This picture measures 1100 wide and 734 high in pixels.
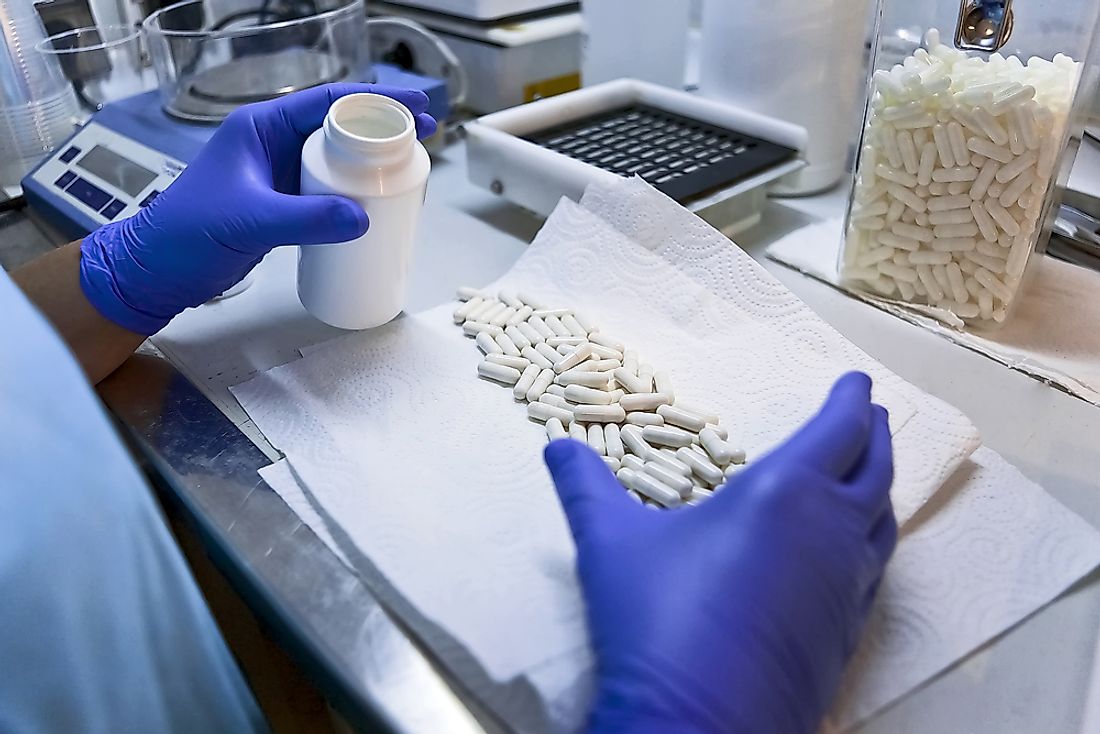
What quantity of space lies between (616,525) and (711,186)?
41 cm

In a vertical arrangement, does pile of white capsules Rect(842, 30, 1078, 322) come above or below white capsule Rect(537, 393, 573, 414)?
above

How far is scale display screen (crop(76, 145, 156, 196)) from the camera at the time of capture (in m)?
0.76

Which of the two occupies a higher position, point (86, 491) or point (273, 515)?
point (86, 491)

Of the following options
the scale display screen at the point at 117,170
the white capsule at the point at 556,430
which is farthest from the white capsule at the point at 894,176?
the scale display screen at the point at 117,170

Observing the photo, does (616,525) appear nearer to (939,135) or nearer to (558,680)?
(558,680)

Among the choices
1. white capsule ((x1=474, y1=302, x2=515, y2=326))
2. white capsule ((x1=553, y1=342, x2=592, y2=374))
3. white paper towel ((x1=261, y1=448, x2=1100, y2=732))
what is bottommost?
white paper towel ((x1=261, y1=448, x2=1100, y2=732))

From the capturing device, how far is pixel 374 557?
1.49ft

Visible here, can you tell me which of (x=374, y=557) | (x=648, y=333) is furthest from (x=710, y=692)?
(x=648, y=333)

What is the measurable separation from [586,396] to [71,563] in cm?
31

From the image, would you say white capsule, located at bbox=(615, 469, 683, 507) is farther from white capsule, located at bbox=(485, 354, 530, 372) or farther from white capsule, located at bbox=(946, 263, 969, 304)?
white capsule, located at bbox=(946, 263, 969, 304)

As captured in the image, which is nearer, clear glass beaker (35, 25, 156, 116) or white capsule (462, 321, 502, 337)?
white capsule (462, 321, 502, 337)

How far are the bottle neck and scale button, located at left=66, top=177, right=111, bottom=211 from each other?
313 millimetres

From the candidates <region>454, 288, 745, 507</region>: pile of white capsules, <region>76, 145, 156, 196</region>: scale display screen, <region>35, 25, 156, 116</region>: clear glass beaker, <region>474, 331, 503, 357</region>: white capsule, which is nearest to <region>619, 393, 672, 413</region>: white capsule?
<region>454, 288, 745, 507</region>: pile of white capsules

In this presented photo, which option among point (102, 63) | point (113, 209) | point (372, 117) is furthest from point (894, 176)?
point (102, 63)
